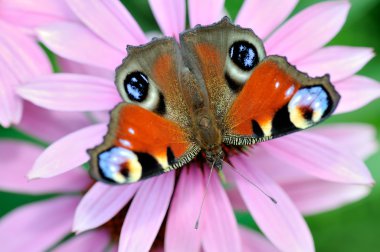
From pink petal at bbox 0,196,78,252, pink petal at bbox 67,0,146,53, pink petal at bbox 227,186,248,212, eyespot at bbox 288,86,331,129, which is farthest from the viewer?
pink petal at bbox 227,186,248,212

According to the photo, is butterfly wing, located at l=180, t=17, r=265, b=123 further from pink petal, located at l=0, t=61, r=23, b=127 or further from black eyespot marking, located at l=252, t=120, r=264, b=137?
pink petal, located at l=0, t=61, r=23, b=127

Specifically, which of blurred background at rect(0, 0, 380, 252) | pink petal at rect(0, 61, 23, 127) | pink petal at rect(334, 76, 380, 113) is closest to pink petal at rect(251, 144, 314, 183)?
pink petal at rect(334, 76, 380, 113)

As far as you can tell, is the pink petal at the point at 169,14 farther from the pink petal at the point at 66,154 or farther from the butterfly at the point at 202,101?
the pink petal at the point at 66,154

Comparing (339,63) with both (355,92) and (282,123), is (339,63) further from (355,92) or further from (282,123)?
(282,123)

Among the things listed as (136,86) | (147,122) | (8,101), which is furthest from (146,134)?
(8,101)

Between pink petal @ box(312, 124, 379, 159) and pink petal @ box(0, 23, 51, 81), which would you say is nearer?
pink petal @ box(0, 23, 51, 81)

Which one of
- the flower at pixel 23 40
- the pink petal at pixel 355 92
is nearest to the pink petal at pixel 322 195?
the pink petal at pixel 355 92

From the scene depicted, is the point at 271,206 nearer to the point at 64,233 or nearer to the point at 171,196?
the point at 171,196
